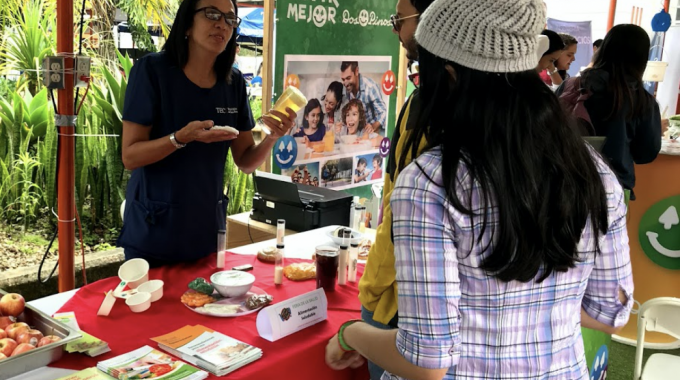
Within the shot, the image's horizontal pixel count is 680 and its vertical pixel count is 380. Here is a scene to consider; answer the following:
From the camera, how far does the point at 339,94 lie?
4.28 metres

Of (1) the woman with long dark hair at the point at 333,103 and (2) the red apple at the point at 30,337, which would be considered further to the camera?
(1) the woman with long dark hair at the point at 333,103

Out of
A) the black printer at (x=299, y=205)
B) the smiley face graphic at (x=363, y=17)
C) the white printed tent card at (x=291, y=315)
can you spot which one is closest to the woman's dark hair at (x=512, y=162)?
the white printed tent card at (x=291, y=315)

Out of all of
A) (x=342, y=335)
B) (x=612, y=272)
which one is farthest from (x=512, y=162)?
(x=342, y=335)

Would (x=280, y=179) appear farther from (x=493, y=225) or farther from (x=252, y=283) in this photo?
(x=493, y=225)

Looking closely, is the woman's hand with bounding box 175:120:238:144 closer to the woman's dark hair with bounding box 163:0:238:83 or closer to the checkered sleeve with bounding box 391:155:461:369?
the woman's dark hair with bounding box 163:0:238:83

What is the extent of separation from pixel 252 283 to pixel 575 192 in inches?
46.4

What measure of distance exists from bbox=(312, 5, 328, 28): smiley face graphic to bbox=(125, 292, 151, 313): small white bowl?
8.57 feet

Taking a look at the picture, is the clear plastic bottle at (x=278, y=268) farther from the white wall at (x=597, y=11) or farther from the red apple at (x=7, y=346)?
the white wall at (x=597, y=11)

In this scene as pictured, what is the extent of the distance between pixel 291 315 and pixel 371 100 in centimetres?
311

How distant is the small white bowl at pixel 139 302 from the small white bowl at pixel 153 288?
42 mm

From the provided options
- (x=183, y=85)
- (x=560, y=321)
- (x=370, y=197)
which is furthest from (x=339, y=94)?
(x=560, y=321)

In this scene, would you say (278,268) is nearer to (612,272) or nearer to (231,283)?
(231,283)

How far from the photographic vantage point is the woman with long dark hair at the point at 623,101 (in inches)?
127

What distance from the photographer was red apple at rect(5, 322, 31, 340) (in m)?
1.45
